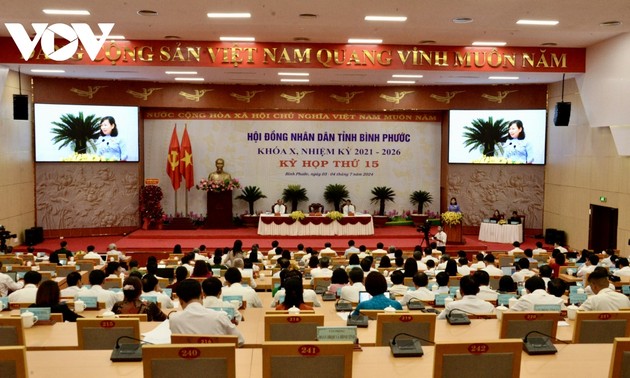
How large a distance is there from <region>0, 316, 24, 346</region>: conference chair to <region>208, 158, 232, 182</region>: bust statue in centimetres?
1489

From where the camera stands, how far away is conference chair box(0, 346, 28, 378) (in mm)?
3221

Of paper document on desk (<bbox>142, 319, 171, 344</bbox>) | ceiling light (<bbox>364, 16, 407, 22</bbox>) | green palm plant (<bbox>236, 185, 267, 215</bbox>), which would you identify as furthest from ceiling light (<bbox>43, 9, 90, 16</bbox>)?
green palm plant (<bbox>236, 185, 267, 215</bbox>)

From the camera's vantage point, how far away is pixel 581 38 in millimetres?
14062

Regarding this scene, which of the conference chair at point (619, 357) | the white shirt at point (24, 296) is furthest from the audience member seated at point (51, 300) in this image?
the conference chair at point (619, 357)

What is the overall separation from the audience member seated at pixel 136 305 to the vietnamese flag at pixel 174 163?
13.9 m

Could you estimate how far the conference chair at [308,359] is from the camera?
10.9 feet

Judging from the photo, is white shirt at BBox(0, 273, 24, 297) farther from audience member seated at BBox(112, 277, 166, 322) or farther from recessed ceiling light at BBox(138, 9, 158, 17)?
recessed ceiling light at BBox(138, 9, 158, 17)

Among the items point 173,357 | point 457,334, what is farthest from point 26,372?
point 457,334

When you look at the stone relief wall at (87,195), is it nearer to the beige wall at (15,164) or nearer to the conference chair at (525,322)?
the beige wall at (15,164)

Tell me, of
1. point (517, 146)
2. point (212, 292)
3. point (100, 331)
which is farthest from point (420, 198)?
point (100, 331)

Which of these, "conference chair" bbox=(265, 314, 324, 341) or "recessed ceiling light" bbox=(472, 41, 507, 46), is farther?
"recessed ceiling light" bbox=(472, 41, 507, 46)

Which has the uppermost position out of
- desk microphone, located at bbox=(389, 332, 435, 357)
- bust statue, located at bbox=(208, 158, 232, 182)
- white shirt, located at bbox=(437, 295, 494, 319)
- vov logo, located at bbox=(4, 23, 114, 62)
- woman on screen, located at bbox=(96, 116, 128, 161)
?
vov logo, located at bbox=(4, 23, 114, 62)

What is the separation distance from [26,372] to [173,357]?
0.73 metres

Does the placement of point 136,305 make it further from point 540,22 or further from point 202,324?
point 540,22
